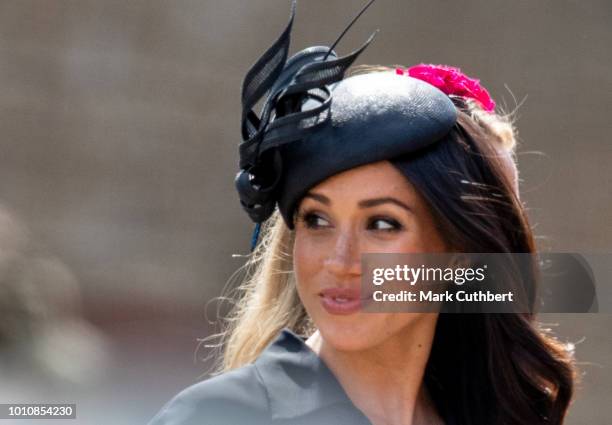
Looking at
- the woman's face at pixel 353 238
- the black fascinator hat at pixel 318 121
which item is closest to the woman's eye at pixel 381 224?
the woman's face at pixel 353 238

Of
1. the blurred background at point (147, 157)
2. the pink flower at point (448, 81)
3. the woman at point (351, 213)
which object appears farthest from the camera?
the blurred background at point (147, 157)

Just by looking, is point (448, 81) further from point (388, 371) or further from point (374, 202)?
point (388, 371)

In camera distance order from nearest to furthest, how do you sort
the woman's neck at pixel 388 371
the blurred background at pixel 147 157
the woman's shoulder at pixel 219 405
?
the woman's shoulder at pixel 219 405 → the woman's neck at pixel 388 371 → the blurred background at pixel 147 157

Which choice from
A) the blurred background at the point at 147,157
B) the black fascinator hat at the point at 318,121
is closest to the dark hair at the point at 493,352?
the black fascinator hat at the point at 318,121

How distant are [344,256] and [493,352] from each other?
1.65ft

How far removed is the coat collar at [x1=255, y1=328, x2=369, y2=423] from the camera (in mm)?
2027

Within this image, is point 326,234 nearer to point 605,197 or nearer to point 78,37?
point 78,37

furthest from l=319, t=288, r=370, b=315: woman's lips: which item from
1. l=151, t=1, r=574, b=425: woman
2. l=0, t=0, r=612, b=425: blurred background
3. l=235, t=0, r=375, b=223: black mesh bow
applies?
l=0, t=0, r=612, b=425: blurred background

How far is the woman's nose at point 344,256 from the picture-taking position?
2.07 metres

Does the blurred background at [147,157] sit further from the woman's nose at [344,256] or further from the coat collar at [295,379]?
the woman's nose at [344,256]

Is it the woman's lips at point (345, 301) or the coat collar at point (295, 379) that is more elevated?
the woman's lips at point (345, 301)

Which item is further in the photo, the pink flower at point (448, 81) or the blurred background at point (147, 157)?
the blurred background at point (147, 157)

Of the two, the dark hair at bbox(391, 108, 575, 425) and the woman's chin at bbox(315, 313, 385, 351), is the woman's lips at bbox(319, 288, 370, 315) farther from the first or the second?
the dark hair at bbox(391, 108, 575, 425)

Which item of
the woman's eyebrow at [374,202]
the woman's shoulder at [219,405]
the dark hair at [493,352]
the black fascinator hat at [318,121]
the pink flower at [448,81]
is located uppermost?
the pink flower at [448,81]
